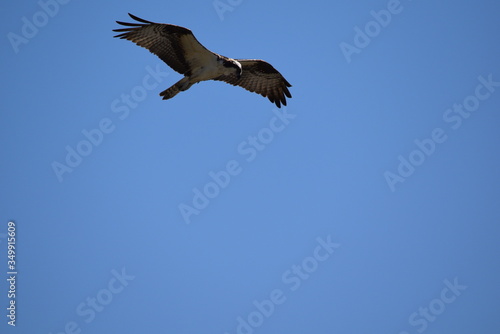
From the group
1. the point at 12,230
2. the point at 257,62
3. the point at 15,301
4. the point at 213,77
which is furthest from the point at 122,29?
the point at 15,301

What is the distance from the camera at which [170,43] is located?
16.7 meters

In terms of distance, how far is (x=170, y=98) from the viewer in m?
16.8

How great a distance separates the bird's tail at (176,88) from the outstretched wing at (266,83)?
1.83 metres

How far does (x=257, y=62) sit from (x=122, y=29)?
3.50 m

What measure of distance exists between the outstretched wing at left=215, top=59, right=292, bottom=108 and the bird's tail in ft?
6.01

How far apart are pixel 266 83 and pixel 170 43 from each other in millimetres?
3025

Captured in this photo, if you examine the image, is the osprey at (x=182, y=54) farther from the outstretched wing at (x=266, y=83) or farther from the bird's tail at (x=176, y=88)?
the outstretched wing at (x=266, y=83)

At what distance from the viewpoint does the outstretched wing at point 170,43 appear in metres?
16.2

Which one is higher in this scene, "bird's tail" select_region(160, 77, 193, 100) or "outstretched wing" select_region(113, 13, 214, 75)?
"outstretched wing" select_region(113, 13, 214, 75)

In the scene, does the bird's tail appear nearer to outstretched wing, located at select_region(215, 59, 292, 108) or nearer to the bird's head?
the bird's head

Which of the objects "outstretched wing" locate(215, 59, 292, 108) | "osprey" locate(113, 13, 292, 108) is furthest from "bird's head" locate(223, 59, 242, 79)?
"outstretched wing" locate(215, 59, 292, 108)

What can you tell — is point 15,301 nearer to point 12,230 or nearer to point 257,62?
point 12,230

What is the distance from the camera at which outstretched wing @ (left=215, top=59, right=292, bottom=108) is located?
18453 millimetres

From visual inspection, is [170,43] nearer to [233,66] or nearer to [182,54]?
[182,54]
